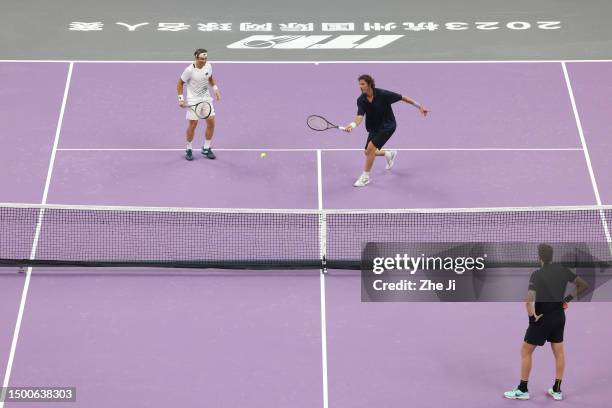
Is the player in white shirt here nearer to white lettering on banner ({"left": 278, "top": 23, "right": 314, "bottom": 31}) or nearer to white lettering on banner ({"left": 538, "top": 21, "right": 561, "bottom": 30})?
white lettering on banner ({"left": 278, "top": 23, "right": 314, "bottom": 31})

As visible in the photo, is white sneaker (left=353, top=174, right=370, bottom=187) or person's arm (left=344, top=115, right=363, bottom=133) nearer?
person's arm (left=344, top=115, right=363, bottom=133)

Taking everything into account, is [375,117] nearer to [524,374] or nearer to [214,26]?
[524,374]

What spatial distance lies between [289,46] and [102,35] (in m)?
3.36

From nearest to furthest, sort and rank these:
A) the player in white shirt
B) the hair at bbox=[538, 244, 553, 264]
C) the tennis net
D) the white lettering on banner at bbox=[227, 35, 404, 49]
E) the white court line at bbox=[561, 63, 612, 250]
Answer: the hair at bbox=[538, 244, 553, 264], the tennis net, the white court line at bbox=[561, 63, 612, 250], the player in white shirt, the white lettering on banner at bbox=[227, 35, 404, 49]

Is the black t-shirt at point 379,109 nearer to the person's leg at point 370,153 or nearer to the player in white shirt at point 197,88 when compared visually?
the person's leg at point 370,153

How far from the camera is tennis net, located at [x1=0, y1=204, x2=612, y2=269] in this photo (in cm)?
1495

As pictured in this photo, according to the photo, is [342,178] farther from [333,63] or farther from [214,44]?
[214,44]

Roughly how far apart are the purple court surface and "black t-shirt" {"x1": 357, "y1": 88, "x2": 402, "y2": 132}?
0.87 meters

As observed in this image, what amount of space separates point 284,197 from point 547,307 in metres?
5.30

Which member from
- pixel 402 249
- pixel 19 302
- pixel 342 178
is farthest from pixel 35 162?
pixel 402 249

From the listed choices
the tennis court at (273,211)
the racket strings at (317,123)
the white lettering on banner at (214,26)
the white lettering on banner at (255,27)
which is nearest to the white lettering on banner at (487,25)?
the tennis court at (273,211)

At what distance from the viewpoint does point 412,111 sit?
18.7m

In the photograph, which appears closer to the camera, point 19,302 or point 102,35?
point 19,302

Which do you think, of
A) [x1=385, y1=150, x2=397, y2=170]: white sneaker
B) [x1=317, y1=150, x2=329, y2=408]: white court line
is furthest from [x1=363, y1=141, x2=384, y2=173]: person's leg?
[x1=317, y1=150, x2=329, y2=408]: white court line
